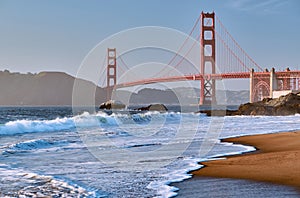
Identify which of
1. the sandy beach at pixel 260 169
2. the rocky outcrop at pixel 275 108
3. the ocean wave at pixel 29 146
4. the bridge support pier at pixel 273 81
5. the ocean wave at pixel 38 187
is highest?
the bridge support pier at pixel 273 81

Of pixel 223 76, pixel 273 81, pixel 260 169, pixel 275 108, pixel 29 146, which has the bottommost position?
pixel 29 146

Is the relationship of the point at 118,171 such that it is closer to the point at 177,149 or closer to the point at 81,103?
the point at 177,149

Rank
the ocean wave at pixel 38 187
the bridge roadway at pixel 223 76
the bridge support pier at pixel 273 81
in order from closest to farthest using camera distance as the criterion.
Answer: the ocean wave at pixel 38 187, the bridge support pier at pixel 273 81, the bridge roadway at pixel 223 76

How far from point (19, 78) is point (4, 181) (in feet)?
441

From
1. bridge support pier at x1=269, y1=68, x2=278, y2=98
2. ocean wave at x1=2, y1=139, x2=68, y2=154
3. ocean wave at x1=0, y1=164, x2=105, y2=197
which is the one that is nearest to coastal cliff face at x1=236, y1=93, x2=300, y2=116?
bridge support pier at x1=269, y1=68, x2=278, y2=98

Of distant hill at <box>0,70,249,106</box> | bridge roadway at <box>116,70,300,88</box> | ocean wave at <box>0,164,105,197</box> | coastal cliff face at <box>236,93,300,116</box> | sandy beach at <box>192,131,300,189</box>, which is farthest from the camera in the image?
distant hill at <box>0,70,249,106</box>

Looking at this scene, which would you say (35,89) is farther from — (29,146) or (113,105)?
(29,146)

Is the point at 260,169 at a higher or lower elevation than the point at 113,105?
lower

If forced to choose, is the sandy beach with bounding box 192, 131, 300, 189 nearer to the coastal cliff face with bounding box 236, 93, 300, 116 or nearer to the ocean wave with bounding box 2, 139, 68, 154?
the ocean wave with bounding box 2, 139, 68, 154

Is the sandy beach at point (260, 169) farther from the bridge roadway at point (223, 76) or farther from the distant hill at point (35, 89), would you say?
the distant hill at point (35, 89)

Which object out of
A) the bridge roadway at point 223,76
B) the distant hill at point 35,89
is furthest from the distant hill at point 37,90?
the bridge roadway at point 223,76

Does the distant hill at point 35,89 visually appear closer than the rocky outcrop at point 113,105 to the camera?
No

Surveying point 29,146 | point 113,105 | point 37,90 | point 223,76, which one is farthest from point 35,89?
point 29,146

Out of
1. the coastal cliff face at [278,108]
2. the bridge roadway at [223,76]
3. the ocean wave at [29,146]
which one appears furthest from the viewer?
the bridge roadway at [223,76]
